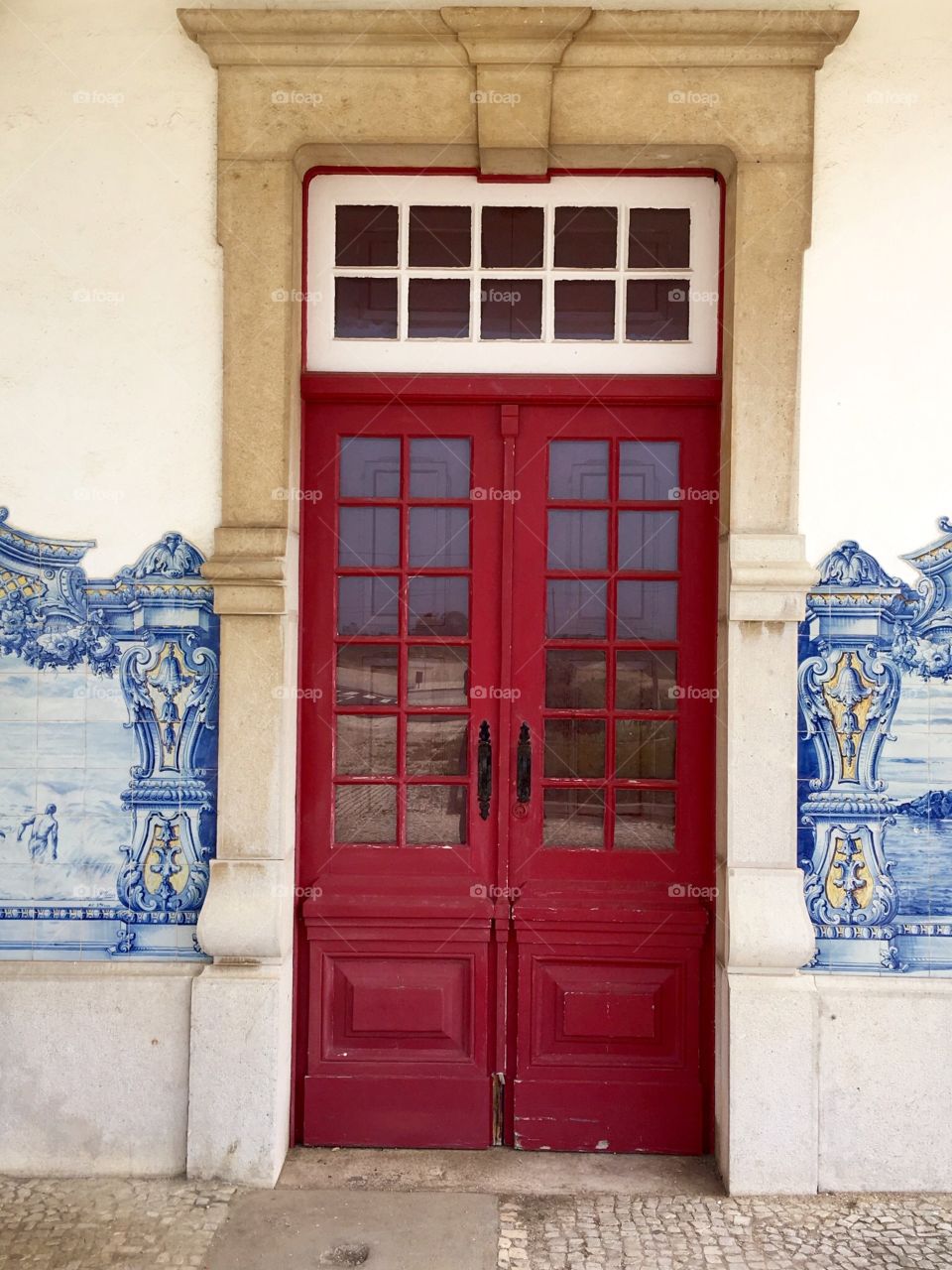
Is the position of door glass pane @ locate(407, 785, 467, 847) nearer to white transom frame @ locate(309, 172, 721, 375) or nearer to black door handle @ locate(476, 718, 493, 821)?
black door handle @ locate(476, 718, 493, 821)

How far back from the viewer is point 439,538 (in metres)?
4.47

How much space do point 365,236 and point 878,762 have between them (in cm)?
290

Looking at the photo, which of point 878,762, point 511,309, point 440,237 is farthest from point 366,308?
point 878,762

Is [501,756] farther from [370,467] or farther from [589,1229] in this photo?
[589,1229]

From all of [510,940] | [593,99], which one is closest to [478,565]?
[510,940]

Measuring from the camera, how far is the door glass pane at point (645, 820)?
442 centimetres

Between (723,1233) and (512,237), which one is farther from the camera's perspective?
(512,237)

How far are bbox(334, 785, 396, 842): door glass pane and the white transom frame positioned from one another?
5.58 feet

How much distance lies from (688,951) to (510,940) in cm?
71

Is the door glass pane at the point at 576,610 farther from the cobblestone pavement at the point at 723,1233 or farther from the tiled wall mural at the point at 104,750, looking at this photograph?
the cobblestone pavement at the point at 723,1233

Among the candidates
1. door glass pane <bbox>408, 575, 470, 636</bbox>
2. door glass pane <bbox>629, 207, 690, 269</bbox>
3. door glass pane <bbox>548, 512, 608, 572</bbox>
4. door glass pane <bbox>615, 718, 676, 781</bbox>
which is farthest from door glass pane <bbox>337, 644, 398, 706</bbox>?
door glass pane <bbox>629, 207, 690, 269</bbox>

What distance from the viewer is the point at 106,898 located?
14.1ft

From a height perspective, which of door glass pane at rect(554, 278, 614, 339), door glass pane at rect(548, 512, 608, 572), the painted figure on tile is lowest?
the painted figure on tile

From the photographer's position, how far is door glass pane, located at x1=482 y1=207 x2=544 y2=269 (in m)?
4.45
